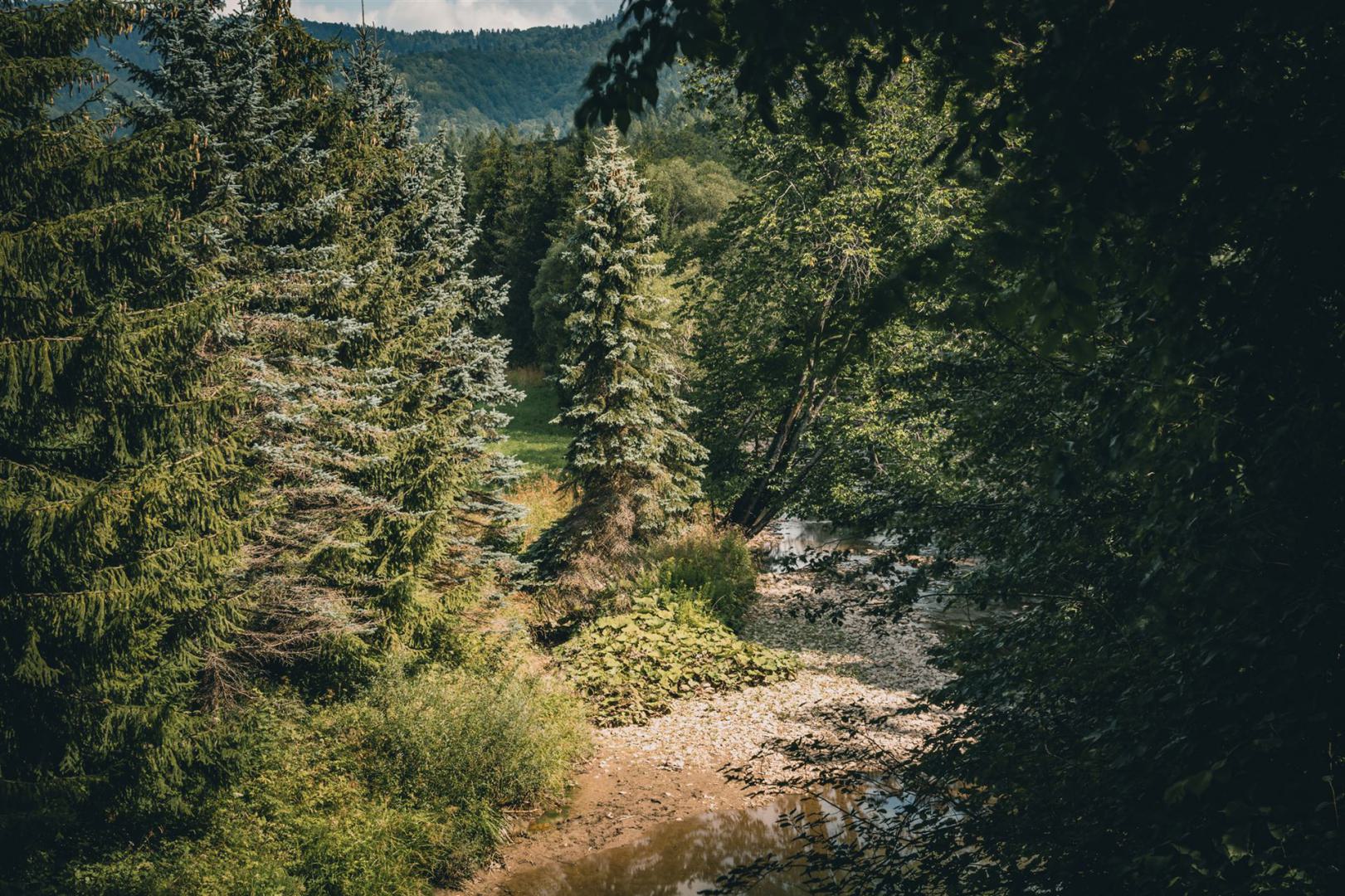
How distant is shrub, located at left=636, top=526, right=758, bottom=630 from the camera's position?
15211 mm

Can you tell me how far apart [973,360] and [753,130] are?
384 inches

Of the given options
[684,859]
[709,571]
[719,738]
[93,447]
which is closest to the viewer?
[93,447]

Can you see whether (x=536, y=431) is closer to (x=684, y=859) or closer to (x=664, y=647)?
(x=664, y=647)

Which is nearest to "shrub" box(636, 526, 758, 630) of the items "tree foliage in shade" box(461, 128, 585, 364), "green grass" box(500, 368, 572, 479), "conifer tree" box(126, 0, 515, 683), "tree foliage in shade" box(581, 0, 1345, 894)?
"conifer tree" box(126, 0, 515, 683)

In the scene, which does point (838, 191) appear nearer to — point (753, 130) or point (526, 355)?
point (753, 130)

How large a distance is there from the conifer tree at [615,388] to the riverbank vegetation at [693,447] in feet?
0.32

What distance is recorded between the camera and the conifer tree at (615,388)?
1510cm

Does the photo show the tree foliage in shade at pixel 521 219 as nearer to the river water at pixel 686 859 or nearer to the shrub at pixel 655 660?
the shrub at pixel 655 660

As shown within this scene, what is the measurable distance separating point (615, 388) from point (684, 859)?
820 centimetres

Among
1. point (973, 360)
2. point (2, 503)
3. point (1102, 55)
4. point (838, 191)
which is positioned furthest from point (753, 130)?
point (1102, 55)

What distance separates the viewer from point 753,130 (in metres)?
14.0

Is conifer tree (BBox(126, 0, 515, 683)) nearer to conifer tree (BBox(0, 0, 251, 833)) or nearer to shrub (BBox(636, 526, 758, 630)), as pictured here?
conifer tree (BBox(0, 0, 251, 833))

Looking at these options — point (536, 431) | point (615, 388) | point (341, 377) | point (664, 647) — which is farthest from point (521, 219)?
point (664, 647)

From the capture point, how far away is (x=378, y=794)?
29.2 feet
